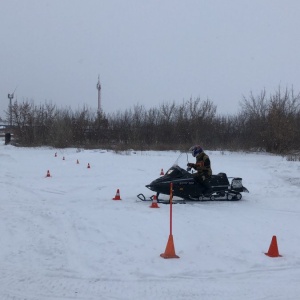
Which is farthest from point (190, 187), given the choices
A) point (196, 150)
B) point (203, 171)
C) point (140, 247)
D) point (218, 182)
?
point (140, 247)

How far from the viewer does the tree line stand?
46.0 m

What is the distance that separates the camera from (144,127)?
5162cm

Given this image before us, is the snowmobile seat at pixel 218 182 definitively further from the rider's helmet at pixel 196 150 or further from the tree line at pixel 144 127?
the tree line at pixel 144 127

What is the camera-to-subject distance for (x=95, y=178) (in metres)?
19.6

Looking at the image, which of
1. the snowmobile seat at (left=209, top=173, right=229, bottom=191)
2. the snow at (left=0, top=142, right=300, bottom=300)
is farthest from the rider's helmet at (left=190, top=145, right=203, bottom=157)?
the snowmobile seat at (left=209, top=173, right=229, bottom=191)

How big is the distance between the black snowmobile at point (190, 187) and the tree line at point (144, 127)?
2936 cm

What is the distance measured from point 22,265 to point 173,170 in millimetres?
7228

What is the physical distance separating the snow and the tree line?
100.0ft

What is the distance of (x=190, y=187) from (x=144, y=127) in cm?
3886

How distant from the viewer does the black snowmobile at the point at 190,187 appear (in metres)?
12.8

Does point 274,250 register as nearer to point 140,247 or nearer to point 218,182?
point 140,247

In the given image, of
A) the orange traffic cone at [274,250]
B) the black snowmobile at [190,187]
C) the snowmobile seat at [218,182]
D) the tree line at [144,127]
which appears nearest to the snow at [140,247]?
the orange traffic cone at [274,250]

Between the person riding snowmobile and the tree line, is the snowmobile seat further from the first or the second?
the tree line

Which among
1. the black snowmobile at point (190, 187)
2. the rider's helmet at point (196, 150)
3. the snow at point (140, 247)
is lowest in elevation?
the snow at point (140, 247)
